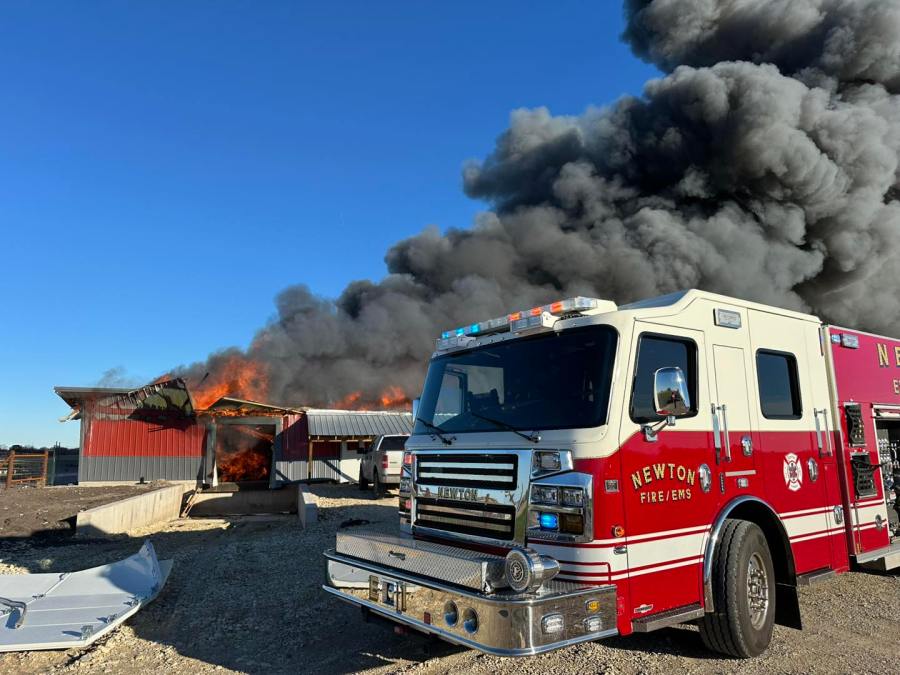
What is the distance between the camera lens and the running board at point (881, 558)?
5410 mm

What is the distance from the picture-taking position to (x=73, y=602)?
5.49 m

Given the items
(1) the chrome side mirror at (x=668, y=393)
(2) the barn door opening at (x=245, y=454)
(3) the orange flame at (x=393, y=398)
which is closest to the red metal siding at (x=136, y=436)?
(2) the barn door opening at (x=245, y=454)

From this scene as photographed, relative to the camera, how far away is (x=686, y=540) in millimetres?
3932

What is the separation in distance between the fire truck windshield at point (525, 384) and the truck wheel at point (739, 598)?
139cm

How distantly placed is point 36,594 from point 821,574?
6717 mm

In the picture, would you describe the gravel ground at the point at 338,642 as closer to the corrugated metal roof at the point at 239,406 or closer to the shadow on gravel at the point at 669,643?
the shadow on gravel at the point at 669,643

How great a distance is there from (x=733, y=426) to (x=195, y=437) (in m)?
21.2

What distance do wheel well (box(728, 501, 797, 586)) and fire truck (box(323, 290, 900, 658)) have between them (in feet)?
0.04

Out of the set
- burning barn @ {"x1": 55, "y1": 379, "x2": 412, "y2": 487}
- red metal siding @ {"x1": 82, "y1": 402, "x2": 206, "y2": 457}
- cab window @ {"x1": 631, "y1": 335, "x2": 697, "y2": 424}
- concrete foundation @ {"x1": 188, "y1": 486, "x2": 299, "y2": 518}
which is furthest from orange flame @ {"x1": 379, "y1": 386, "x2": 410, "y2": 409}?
cab window @ {"x1": 631, "y1": 335, "x2": 697, "y2": 424}

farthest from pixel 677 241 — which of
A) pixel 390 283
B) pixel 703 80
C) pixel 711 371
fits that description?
pixel 711 371

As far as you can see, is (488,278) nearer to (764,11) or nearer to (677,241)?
(677,241)

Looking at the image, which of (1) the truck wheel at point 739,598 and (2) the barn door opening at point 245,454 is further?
(2) the barn door opening at point 245,454

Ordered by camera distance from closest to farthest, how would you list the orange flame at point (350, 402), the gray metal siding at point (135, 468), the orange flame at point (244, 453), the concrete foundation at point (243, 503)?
the concrete foundation at point (243, 503), the gray metal siding at point (135, 468), the orange flame at point (244, 453), the orange flame at point (350, 402)

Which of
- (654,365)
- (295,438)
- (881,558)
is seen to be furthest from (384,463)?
(654,365)
